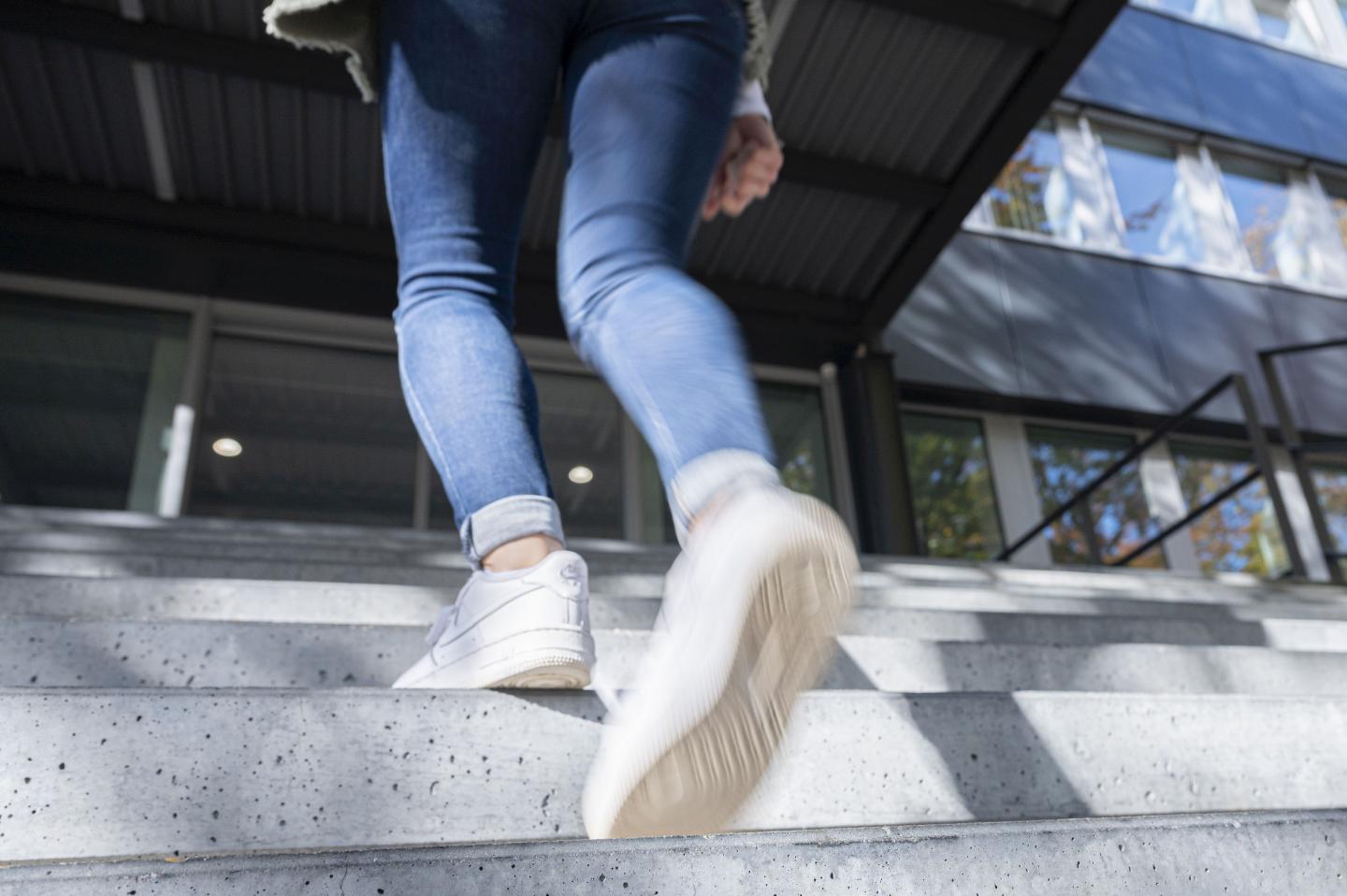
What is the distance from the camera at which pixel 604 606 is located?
168 cm

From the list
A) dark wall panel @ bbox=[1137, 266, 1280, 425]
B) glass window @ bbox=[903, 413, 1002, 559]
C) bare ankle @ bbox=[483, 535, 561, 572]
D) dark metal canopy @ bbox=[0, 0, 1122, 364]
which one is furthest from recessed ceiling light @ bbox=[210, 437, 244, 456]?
dark wall panel @ bbox=[1137, 266, 1280, 425]

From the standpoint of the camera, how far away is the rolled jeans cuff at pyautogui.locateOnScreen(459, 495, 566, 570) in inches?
36.3

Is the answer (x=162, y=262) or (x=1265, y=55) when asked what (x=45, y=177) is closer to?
(x=162, y=262)

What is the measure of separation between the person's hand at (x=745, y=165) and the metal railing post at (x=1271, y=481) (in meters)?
3.64

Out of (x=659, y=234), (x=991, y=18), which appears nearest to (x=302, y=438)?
(x=991, y=18)

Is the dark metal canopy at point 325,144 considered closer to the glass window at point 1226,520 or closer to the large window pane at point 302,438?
the large window pane at point 302,438

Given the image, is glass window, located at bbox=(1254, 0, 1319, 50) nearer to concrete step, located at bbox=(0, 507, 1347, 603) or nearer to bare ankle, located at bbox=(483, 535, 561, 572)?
concrete step, located at bbox=(0, 507, 1347, 603)

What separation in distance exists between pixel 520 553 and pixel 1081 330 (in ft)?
25.7

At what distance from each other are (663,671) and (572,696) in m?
0.28

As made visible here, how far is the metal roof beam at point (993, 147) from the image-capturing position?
4.67 metres

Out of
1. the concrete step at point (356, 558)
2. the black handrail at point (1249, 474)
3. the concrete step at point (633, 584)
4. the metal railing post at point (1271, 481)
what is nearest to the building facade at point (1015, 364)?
the black handrail at point (1249, 474)

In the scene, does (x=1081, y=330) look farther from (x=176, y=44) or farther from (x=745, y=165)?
(x=745, y=165)

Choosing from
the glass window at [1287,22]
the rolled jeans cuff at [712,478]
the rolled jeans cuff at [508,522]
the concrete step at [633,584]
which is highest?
the glass window at [1287,22]

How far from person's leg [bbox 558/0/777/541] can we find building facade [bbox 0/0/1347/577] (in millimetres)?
4582
